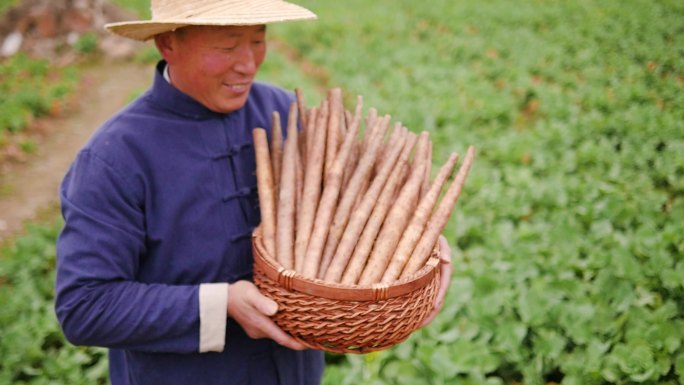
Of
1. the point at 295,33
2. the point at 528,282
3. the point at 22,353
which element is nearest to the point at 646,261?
the point at 528,282

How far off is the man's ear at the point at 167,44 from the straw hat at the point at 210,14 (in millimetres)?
23

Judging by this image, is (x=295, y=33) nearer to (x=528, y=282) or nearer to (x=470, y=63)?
(x=470, y=63)

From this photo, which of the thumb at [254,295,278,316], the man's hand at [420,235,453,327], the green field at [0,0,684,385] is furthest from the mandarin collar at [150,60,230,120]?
the green field at [0,0,684,385]

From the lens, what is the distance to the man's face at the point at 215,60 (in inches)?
61.9

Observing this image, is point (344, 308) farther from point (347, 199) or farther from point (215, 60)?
point (215, 60)

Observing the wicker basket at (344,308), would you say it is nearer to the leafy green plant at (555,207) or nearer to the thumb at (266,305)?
the thumb at (266,305)

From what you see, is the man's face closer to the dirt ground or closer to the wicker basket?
the wicker basket

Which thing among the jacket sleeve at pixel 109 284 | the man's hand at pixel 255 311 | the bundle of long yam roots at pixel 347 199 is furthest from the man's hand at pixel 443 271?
the jacket sleeve at pixel 109 284

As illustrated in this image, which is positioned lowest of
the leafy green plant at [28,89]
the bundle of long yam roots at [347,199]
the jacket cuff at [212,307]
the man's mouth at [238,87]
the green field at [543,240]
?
the leafy green plant at [28,89]

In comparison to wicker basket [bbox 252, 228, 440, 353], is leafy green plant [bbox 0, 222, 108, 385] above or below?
below

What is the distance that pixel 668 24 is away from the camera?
938 cm

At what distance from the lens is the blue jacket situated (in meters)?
1.45

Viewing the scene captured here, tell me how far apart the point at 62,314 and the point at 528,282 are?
292cm

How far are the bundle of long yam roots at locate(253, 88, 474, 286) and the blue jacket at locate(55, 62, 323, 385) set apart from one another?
19 centimetres
